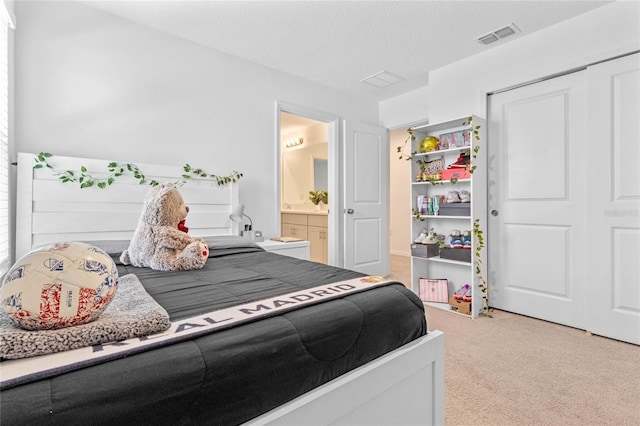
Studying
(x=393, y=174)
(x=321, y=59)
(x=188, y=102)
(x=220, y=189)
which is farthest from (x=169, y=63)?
(x=393, y=174)

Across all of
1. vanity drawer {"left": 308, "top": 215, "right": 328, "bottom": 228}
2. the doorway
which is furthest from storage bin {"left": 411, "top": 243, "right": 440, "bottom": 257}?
the doorway

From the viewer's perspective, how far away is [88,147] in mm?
2307

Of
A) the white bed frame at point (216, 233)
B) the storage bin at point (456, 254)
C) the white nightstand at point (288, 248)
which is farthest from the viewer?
the storage bin at point (456, 254)

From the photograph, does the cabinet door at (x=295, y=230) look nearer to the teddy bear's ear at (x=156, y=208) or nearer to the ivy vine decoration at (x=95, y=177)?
the ivy vine decoration at (x=95, y=177)

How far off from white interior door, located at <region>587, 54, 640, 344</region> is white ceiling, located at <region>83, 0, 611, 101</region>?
632 mm

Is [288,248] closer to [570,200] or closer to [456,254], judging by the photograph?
[456,254]

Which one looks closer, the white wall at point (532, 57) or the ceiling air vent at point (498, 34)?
the white wall at point (532, 57)

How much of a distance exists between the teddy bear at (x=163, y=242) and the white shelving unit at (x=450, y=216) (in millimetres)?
2325

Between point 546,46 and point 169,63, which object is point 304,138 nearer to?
point 169,63

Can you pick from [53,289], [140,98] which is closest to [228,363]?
[53,289]

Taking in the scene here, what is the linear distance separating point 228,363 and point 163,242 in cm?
110

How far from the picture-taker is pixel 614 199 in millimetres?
2273

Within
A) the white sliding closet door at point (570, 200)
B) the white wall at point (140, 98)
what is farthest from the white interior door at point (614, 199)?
the white wall at point (140, 98)

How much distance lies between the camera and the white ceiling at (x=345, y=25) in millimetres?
2307
